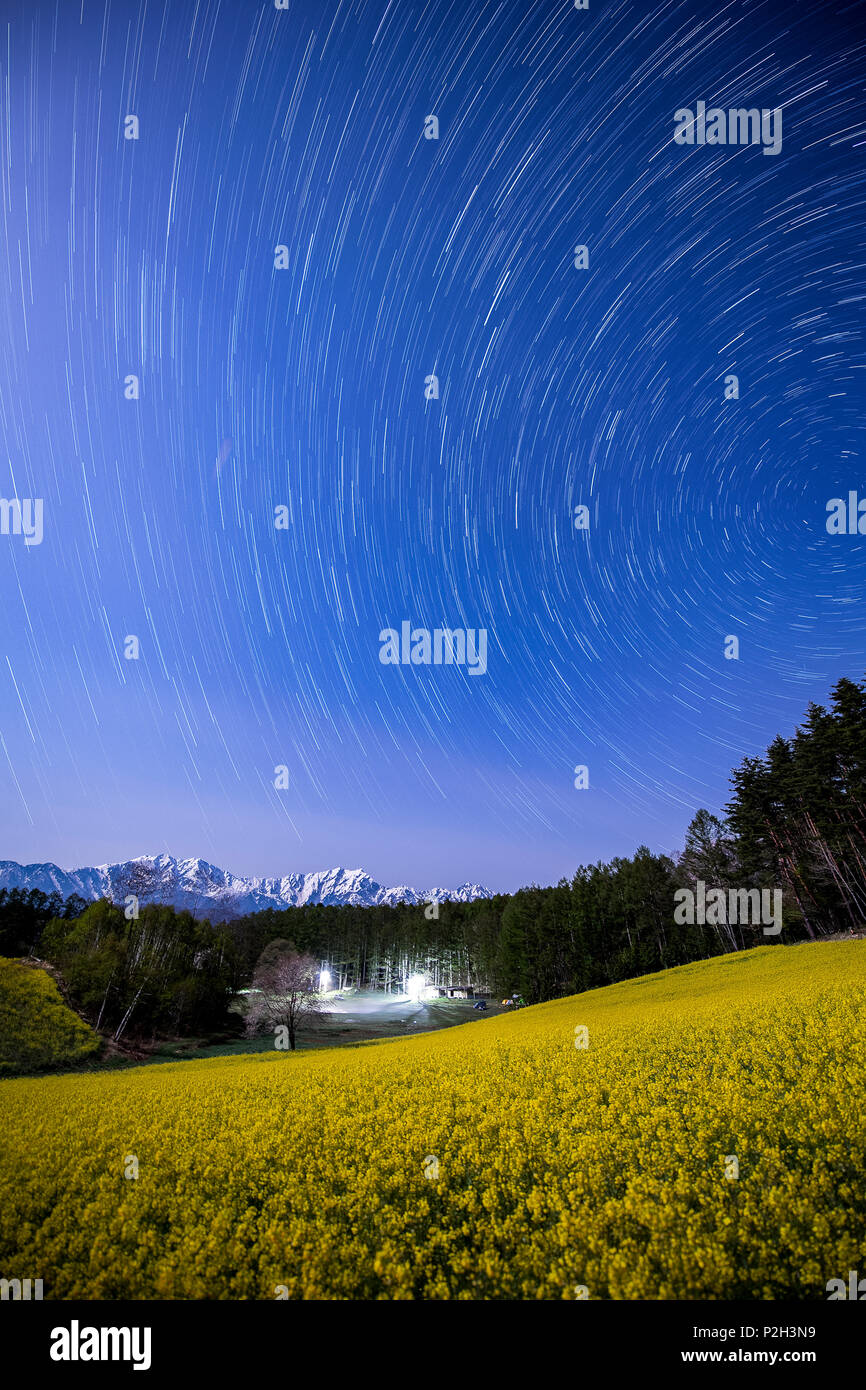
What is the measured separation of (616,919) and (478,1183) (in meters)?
73.7

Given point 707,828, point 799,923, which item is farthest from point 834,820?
point 707,828

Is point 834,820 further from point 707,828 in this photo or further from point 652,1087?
point 652,1087

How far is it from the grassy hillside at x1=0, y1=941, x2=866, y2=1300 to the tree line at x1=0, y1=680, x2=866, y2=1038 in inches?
742

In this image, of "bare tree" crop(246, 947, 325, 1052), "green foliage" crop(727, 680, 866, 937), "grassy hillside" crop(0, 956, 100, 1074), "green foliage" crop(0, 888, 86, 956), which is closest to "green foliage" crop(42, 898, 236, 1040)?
"grassy hillside" crop(0, 956, 100, 1074)

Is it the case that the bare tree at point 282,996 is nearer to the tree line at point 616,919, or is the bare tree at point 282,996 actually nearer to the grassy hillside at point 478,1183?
the tree line at point 616,919

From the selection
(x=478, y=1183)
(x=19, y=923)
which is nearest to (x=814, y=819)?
(x=478, y=1183)

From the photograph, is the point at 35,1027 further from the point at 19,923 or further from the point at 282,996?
the point at 19,923

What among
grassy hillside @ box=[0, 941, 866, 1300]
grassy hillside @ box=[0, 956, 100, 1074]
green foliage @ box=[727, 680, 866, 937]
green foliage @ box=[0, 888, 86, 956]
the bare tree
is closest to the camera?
grassy hillside @ box=[0, 941, 866, 1300]

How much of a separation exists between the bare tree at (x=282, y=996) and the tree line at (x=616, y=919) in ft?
32.6

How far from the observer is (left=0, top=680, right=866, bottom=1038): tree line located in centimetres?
4688

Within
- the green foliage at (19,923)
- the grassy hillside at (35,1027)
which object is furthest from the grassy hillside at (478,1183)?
the green foliage at (19,923)

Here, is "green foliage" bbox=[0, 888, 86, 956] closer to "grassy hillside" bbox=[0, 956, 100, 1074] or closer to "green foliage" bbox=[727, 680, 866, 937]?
"grassy hillside" bbox=[0, 956, 100, 1074]

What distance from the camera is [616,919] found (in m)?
72.2
